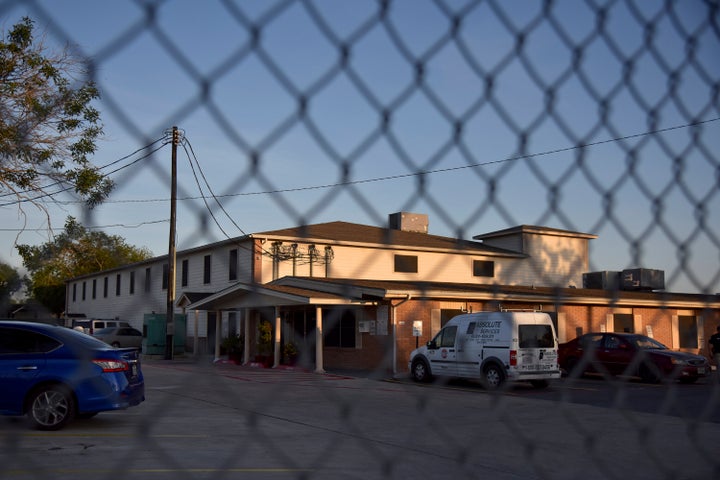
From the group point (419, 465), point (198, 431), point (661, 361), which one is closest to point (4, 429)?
point (419, 465)

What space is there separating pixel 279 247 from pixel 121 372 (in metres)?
8.29

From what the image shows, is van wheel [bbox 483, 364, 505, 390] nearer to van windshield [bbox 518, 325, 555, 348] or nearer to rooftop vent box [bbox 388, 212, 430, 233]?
van windshield [bbox 518, 325, 555, 348]

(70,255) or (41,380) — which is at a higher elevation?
(70,255)

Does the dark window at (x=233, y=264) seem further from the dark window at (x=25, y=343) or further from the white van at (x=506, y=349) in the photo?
the white van at (x=506, y=349)

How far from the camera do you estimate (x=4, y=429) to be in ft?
5.45

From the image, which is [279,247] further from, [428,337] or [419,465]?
[428,337]

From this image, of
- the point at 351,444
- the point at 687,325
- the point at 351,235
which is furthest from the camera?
the point at 351,444

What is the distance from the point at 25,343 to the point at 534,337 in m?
12.3

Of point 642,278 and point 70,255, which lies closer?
point 70,255

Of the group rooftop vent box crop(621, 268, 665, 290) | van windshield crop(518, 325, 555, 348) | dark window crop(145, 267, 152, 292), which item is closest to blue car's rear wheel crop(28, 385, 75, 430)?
rooftop vent box crop(621, 268, 665, 290)

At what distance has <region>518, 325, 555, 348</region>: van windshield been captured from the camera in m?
17.6

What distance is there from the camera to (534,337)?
17719mm

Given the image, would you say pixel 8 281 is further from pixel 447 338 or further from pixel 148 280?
pixel 447 338

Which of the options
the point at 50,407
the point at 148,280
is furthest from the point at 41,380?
the point at 148,280
